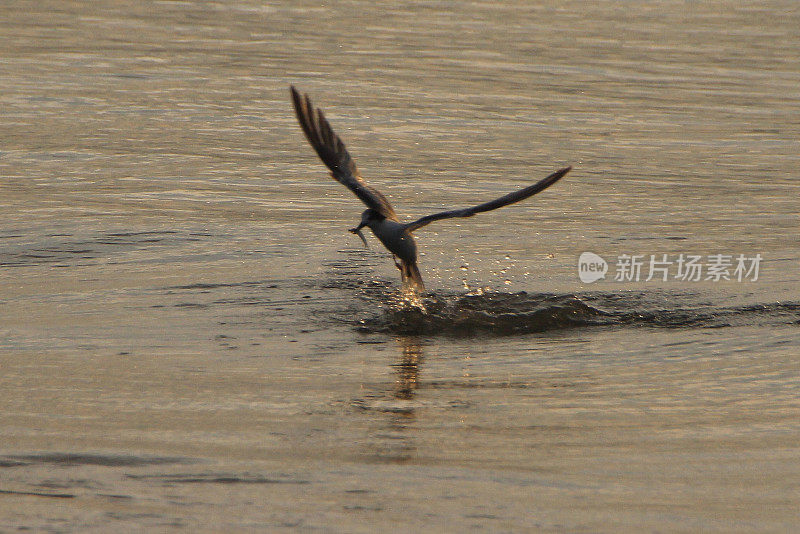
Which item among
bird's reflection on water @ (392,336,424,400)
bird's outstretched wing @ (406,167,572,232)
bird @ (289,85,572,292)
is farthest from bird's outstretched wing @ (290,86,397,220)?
bird's outstretched wing @ (406,167,572,232)

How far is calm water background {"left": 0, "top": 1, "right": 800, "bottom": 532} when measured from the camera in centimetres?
566

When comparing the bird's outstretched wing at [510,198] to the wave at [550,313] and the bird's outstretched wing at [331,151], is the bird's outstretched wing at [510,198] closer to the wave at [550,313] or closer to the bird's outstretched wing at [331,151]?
the wave at [550,313]

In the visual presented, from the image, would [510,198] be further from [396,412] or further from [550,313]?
[396,412]

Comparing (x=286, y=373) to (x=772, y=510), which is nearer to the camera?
(x=772, y=510)

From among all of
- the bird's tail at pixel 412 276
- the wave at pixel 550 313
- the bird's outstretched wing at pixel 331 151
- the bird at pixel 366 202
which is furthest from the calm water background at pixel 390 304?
the bird's outstretched wing at pixel 331 151

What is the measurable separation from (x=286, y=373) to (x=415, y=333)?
1.50 metres

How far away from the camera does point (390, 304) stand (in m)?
9.40

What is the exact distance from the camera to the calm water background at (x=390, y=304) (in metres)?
5.66

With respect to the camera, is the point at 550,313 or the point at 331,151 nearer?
the point at 550,313

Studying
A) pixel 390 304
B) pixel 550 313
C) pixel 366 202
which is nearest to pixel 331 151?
pixel 366 202

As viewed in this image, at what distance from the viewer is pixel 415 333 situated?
28.8 ft

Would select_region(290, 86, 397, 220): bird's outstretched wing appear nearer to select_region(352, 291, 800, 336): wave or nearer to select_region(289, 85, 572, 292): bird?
select_region(289, 85, 572, 292): bird

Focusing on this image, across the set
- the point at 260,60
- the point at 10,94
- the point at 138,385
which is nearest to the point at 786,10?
the point at 260,60

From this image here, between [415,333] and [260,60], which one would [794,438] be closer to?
[415,333]
